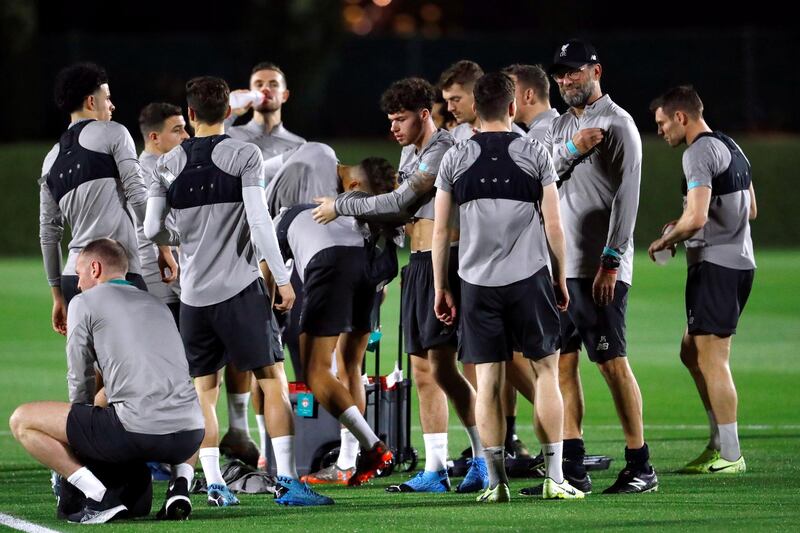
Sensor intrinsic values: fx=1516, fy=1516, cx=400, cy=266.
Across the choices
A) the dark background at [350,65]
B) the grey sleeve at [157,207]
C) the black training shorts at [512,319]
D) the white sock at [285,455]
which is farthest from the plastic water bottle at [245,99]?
the dark background at [350,65]

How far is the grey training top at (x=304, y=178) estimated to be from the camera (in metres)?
9.30

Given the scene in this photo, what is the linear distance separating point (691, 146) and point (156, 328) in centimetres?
338

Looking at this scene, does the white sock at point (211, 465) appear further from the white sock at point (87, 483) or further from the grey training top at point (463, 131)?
the grey training top at point (463, 131)

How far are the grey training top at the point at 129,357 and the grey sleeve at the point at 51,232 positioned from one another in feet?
5.00

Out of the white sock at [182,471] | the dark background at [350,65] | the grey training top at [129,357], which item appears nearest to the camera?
the grey training top at [129,357]

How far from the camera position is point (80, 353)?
22.9ft

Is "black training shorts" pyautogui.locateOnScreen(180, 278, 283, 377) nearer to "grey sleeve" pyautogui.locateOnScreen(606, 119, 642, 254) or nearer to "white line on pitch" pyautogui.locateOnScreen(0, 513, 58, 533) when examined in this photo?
"white line on pitch" pyautogui.locateOnScreen(0, 513, 58, 533)

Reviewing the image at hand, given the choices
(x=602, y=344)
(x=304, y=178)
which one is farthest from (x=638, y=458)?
(x=304, y=178)

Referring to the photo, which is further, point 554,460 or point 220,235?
point 220,235

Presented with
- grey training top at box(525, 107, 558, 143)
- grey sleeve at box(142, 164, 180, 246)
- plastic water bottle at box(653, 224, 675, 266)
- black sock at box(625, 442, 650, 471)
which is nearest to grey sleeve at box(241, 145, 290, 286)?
grey sleeve at box(142, 164, 180, 246)

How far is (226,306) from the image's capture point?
7641mm

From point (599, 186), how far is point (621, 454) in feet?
7.39

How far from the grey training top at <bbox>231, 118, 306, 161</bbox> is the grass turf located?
2.31m

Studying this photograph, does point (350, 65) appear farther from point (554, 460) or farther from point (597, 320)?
point (554, 460)
